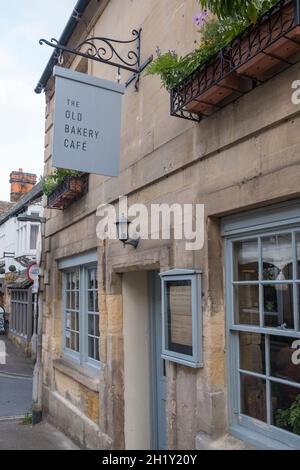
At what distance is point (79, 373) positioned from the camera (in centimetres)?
638

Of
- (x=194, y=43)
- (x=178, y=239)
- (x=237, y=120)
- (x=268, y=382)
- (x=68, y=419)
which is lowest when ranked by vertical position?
(x=68, y=419)

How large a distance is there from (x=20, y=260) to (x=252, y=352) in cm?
1584

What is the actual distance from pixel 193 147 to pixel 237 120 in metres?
0.61

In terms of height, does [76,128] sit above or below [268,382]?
above

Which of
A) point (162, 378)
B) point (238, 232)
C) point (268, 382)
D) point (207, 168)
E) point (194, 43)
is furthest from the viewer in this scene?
point (162, 378)

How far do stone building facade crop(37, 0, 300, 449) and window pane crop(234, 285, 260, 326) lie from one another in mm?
14

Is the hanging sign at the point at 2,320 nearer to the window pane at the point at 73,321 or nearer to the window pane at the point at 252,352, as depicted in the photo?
the window pane at the point at 73,321

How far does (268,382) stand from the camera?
3.19 metres

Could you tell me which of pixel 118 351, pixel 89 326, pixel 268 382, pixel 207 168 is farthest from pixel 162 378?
pixel 207 168

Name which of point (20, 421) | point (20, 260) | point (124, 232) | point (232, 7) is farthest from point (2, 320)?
point (232, 7)

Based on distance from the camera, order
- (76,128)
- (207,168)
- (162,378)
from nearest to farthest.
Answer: (207,168) → (76,128) → (162,378)

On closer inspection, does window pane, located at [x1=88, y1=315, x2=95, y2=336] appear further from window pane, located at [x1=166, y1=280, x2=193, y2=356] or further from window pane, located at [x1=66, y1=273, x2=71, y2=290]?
window pane, located at [x1=166, y1=280, x2=193, y2=356]

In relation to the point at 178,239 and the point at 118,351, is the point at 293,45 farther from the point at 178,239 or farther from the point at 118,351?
the point at 118,351

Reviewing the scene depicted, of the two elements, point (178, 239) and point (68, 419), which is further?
point (68, 419)
